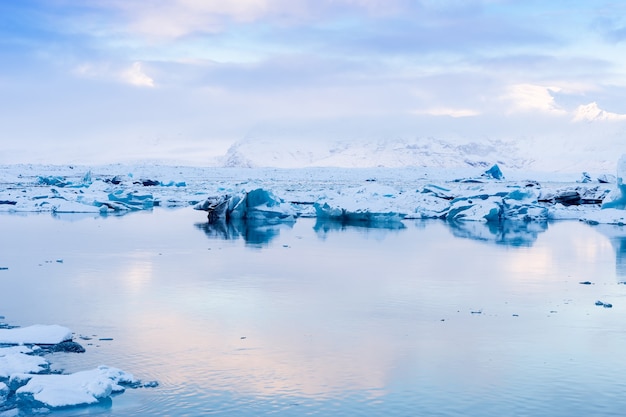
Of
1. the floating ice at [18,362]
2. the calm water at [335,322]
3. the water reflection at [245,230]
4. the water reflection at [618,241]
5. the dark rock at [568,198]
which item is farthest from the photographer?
the dark rock at [568,198]

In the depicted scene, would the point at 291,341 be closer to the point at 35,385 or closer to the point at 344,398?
the point at 344,398

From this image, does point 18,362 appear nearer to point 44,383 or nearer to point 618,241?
point 44,383

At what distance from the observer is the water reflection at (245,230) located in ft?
46.1

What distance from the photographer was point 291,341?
6074 mm

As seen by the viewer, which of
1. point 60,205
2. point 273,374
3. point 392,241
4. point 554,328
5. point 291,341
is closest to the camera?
point 273,374

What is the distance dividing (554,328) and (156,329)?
3.21m

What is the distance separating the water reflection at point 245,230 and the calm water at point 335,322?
3.08 ft

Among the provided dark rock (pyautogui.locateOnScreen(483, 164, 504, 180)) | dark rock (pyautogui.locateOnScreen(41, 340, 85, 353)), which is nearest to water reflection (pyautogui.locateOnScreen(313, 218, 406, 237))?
dark rock (pyautogui.locateOnScreen(41, 340, 85, 353))

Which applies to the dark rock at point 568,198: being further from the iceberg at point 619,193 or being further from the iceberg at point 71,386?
the iceberg at point 71,386

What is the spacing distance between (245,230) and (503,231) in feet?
16.8

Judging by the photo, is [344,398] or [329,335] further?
[329,335]

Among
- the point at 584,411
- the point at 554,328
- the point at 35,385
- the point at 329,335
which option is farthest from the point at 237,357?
the point at 554,328

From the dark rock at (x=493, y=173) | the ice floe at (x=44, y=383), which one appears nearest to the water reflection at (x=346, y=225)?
the ice floe at (x=44, y=383)

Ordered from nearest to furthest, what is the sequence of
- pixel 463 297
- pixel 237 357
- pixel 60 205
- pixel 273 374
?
1. pixel 273 374
2. pixel 237 357
3. pixel 463 297
4. pixel 60 205
